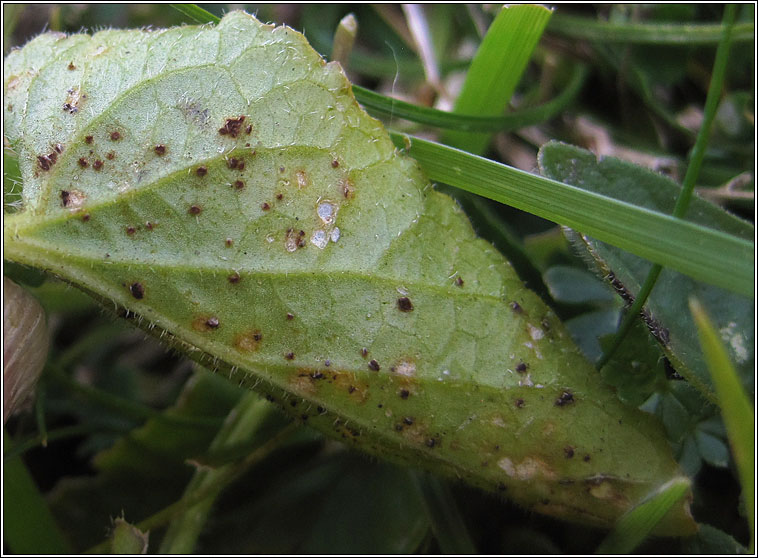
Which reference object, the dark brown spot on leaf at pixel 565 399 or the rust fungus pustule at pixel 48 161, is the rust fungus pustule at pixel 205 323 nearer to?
the rust fungus pustule at pixel 48 161

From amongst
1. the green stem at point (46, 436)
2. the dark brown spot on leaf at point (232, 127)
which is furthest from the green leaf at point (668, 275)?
the green stem at point (46, 436)

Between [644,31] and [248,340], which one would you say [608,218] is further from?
[644,31]

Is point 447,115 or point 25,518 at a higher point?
point 447,115

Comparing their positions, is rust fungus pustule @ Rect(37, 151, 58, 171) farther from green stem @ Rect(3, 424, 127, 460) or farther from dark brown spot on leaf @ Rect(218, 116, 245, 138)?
green stem @ Rect(3, 424, 127, 460)

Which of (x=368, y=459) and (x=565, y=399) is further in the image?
(x=368, y=459)

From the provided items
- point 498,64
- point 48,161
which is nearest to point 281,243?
point 48,161

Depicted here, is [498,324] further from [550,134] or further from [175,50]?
[550,134]

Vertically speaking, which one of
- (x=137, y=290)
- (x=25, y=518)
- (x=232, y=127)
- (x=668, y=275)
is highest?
(x=232, y=127)

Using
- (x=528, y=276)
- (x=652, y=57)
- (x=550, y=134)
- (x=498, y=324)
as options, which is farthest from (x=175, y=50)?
(x=652, y=57)
